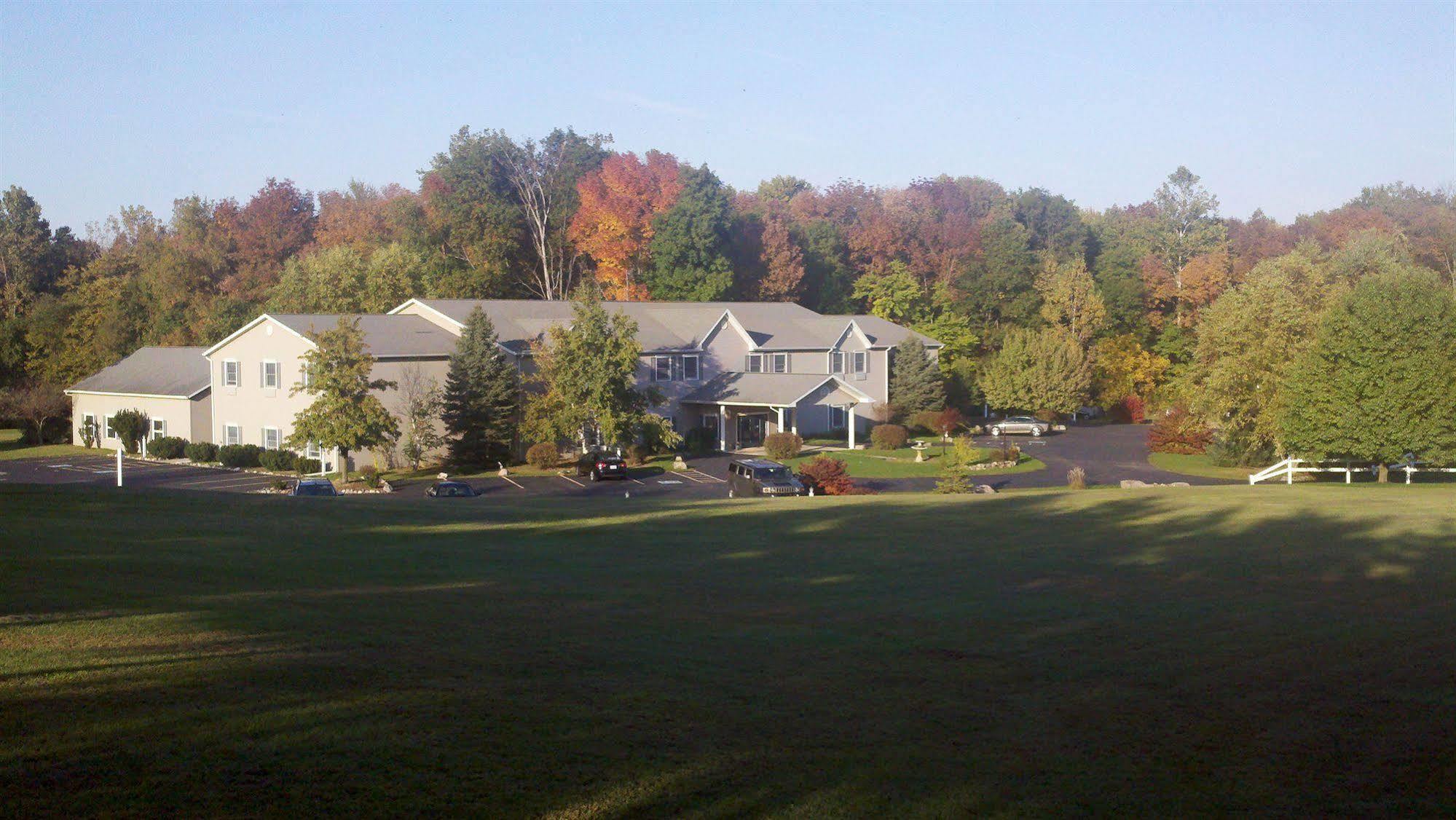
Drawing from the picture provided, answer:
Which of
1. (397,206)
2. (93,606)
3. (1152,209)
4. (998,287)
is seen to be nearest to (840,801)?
(93,606)

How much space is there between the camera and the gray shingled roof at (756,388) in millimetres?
58406

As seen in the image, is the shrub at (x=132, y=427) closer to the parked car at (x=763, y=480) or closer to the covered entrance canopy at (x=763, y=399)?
the covered entrance canopy at (x=763, y=399)

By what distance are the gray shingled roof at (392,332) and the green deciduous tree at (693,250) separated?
28.8 meters

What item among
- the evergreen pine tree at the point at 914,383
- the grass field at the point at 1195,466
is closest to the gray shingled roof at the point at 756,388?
the evergreen pine tree at the point at 914,383

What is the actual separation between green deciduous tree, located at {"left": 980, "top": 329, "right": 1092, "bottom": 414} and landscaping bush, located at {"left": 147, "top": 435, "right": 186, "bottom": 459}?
156ft

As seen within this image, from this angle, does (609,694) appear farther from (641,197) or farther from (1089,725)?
(641,197)

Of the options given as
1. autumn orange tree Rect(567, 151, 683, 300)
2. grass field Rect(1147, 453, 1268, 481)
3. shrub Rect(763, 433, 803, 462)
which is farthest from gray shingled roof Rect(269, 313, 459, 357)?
grass field Rect(1147, 453, 1268, 481)

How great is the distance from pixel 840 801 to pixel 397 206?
3691 inches

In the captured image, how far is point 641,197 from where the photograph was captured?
89750 mm

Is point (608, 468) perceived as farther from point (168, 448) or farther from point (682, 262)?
point (682, 262)

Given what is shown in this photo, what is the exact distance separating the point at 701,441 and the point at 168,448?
26.9 m

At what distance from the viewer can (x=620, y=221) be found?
286 feet

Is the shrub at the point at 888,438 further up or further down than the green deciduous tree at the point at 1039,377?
further down

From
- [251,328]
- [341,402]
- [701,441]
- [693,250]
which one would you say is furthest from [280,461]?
[693,250]
